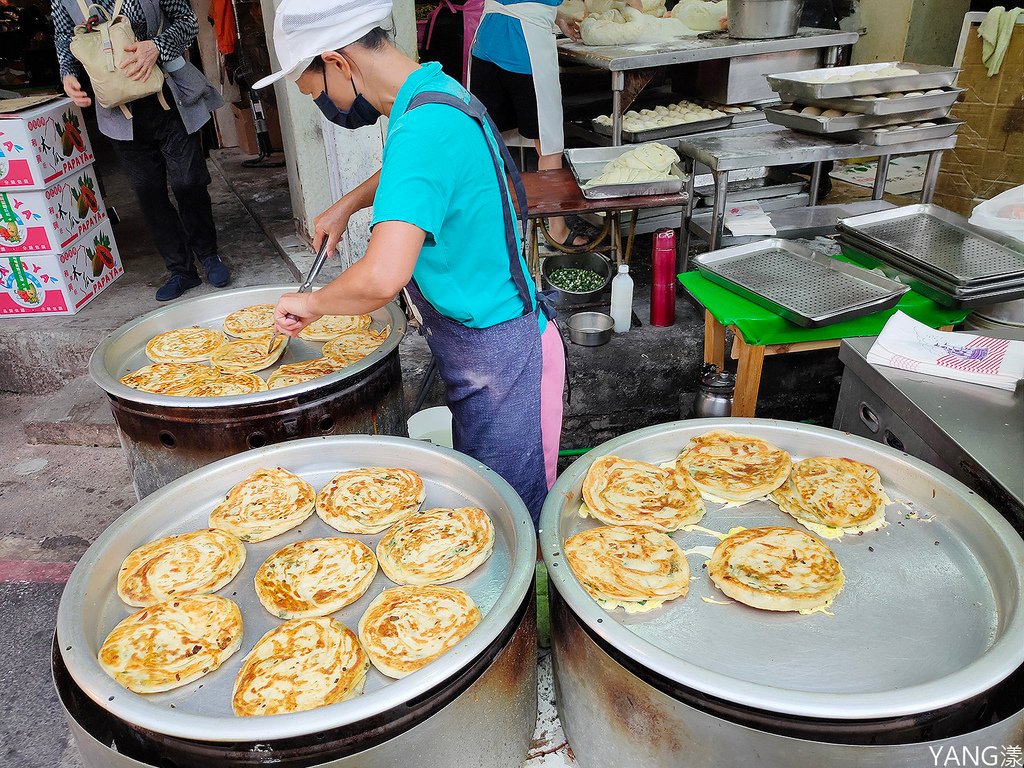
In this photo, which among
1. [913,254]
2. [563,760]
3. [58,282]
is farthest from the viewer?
[58,282]

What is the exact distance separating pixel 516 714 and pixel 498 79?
519 cm

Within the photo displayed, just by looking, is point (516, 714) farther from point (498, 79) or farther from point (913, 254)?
point (498, 79)

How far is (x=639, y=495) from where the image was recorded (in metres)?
2.00

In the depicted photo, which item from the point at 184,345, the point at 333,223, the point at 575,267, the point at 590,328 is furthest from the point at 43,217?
the point at 590,328

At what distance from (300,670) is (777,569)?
111 cm

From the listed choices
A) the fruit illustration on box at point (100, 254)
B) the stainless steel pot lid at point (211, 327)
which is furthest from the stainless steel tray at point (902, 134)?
the fruit illustration on box at point (100, 254)

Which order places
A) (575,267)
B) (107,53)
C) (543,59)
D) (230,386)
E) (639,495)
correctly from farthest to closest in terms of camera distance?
(543,59) < (575,267) < (107,53) < (230,386) < (639,495)

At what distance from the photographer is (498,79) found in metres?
5.77

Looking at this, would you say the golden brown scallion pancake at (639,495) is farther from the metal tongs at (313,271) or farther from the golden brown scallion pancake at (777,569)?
the metal tongs at (313,271)

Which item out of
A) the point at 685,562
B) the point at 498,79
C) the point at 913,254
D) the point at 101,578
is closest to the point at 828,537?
the point at 685,562

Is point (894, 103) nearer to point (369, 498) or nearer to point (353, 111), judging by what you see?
point (353, 111)

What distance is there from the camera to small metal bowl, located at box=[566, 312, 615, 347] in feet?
15.1

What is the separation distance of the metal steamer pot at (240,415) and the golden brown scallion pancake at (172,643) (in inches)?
30.0

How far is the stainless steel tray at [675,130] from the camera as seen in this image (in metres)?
5.90
